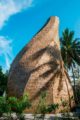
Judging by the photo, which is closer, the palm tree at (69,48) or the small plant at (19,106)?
the small plant at (19,106)

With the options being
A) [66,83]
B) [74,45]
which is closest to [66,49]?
[74,45]

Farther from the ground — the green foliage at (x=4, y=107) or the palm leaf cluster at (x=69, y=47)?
the palm leaf cluster at (x=69, y=47)

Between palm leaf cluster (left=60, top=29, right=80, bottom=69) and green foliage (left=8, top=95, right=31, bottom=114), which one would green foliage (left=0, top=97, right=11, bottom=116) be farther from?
palm leaf cluster (left=60, top=29, right=80, bottom=69)

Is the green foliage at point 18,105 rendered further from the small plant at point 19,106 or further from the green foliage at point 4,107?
the green foliage at point 4,107

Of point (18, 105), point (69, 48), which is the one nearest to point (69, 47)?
point (69, 48)

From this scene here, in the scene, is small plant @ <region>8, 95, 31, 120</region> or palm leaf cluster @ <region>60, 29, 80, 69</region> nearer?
small plant @ <region>8, 95, 31, 120</region>

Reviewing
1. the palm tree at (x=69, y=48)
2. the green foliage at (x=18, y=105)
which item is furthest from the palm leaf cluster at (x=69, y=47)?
the green foliage at (x=18, y=105)

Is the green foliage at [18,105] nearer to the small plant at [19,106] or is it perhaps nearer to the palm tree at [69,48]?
the small plant at [19,106]

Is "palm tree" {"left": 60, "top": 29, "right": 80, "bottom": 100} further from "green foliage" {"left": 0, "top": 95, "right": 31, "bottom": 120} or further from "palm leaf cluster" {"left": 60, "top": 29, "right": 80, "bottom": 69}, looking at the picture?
"green foliage" {"left": 0, "top": 95, "right": 31, "bottom": 120}

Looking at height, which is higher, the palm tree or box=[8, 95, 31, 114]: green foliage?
the palm tree

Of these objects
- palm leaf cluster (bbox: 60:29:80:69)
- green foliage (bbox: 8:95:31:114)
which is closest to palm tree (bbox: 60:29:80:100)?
palm leaf cluster (bbox: 60:29:80:69)

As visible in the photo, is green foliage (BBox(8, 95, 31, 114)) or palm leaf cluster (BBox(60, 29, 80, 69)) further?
palm leaf cluster (BBox(60, 29, 80, 69))

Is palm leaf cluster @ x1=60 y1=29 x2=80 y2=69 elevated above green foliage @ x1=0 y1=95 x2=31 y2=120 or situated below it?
above

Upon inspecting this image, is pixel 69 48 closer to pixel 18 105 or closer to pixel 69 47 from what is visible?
pixel 69 47
